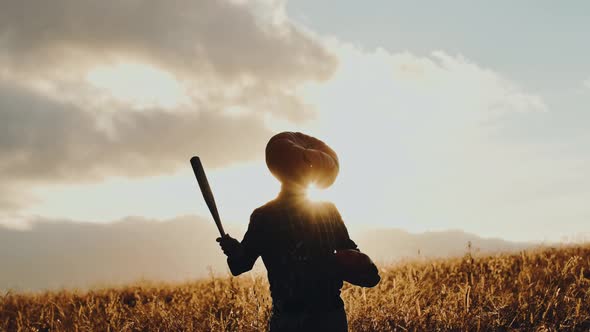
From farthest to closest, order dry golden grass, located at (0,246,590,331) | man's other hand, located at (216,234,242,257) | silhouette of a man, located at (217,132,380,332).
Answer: dry golden grass, located at (0,246,590,331), man's other hand, located at (216,234,242,257), silhouette of a man, located at (217,132,380,332)

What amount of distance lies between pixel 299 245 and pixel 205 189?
647 millimetres

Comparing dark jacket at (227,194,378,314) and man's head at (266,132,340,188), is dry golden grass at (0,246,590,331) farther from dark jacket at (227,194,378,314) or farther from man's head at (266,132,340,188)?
man's head at (266,132,340,188)

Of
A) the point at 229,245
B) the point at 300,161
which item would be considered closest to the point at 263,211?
the point at 229,245

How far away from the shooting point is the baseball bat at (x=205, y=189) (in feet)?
11.6

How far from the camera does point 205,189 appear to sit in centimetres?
358

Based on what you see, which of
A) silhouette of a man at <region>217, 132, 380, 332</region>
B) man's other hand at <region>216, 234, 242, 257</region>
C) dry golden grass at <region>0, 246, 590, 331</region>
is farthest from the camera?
dry golden grass at <region>0, 246, 590, 331</region>

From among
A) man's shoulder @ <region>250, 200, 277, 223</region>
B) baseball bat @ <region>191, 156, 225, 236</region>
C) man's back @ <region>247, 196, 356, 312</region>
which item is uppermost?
baseball bat @ <region>191, 156, 225, 236</region>

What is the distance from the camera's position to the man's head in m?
3.44

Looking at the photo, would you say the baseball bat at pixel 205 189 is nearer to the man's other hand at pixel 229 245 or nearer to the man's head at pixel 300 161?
the man's other hand at pixel 229 245

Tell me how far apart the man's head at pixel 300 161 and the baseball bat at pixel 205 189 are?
384mm

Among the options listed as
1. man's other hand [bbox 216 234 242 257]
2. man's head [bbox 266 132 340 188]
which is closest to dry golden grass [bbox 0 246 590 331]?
man's other hand [bbox 216 234 242 257]

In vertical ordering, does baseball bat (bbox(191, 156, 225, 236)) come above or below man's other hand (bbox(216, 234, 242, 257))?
above

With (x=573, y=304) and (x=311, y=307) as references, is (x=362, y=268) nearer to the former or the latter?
(x=311, y=307)

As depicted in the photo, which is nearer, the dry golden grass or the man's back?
the man's back
